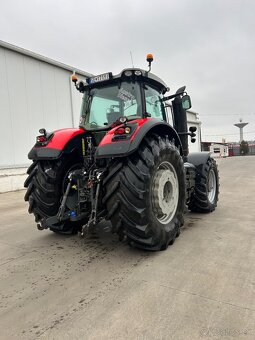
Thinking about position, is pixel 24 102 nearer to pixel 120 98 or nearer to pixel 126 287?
pixel 120 98

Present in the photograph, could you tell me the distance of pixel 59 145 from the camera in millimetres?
3789

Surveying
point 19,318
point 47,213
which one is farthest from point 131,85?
point 19,318

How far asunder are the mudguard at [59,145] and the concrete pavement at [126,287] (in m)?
1.22

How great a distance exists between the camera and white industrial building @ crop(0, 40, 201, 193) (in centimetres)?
1023

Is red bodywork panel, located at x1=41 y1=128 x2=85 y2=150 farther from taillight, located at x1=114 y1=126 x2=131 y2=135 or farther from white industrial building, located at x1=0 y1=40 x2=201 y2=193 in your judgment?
white industrial building, located at x1=0 y1=40 x2=201 y2=193

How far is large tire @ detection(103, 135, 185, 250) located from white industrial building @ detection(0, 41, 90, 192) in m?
7.75

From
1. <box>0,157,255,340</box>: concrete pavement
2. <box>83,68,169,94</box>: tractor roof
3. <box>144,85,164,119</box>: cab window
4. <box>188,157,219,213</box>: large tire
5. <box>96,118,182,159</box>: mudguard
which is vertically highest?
<box>83,68,169,94</box>: tractor roof

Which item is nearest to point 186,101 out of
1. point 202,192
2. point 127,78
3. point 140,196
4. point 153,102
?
point 153,102

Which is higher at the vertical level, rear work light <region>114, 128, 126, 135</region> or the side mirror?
the side mirror

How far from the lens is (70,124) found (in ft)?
43.3

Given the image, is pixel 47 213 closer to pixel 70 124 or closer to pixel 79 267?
pixel 79 267

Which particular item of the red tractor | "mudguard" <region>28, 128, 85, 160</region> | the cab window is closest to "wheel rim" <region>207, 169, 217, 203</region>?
the red tractor

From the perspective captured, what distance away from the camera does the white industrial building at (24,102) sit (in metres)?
10.2

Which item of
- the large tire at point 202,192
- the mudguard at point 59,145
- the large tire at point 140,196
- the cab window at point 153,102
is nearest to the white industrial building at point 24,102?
the mudguard at point 59,145
